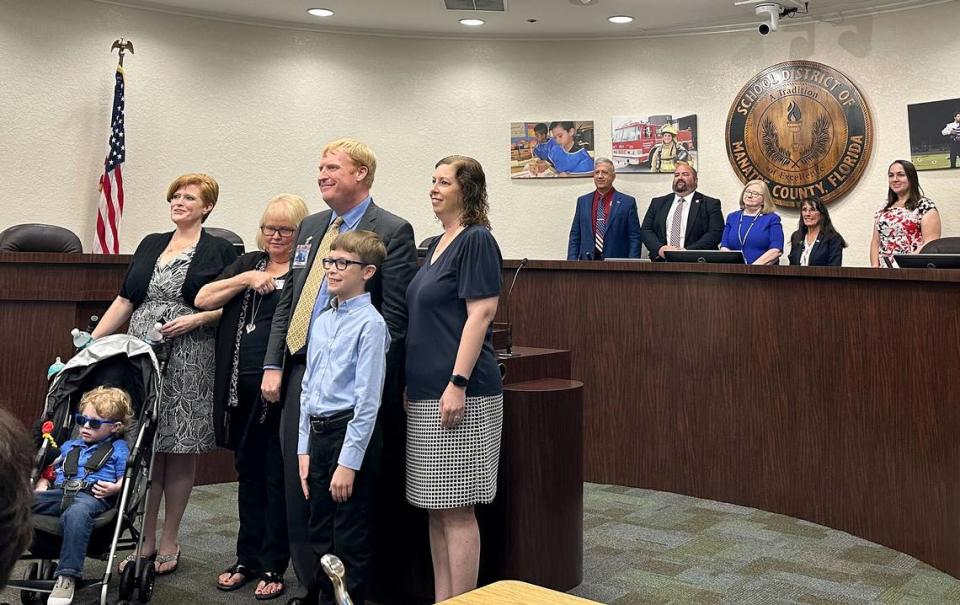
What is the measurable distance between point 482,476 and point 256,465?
3.42 feet

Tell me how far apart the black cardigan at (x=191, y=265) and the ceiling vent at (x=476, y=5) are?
13.8 feet

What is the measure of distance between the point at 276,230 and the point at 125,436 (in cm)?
91

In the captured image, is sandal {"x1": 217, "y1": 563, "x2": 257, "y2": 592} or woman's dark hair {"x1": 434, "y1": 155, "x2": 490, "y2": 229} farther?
sandal {"x1": 217, "y1": 563, "x2": 257, "y2": 592}

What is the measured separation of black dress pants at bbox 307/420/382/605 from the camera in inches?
116

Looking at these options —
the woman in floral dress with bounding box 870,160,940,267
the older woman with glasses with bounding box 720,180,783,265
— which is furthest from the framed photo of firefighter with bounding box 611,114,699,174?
the woman in floral dress with bounding box 870,160,940,267

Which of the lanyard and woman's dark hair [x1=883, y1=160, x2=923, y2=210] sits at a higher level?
woman's dark hair [x1=883, y1=160, x2=923, y2=210]

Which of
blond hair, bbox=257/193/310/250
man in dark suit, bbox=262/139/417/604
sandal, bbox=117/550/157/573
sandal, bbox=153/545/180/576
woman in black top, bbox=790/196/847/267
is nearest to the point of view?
man in dark suit, bbox=262/139/417/604

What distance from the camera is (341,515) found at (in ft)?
9.71

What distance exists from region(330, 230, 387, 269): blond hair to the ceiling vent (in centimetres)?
475

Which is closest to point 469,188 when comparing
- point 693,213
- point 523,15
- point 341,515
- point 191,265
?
point 341,515

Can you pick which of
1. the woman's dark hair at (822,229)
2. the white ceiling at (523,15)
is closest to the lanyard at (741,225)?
the woman's dark hair at (822,229)

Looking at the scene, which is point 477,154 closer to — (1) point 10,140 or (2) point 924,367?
(1) point 10,140

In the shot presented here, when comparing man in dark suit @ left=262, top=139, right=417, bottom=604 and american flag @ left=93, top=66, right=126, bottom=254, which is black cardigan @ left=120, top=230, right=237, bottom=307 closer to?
man in dark suit @ left=262, top=139, right=417, bottom=604

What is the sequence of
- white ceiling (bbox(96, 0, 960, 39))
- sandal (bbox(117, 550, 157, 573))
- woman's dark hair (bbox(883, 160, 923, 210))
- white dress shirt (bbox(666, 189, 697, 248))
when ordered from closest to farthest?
1. sandal (bbox(117, 550, 157, 573))
2. woman's dark hair (bbox(883, 160, 923, 210))
3. white ceiling (bbox(96, 0, 960, 39))
4. white dress shirt (bbox(666, 189, 697, 248))
